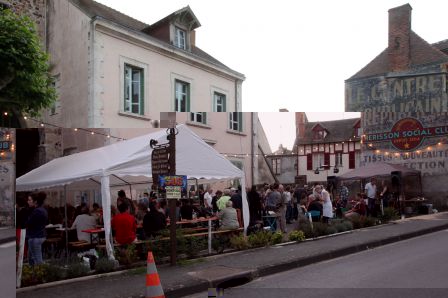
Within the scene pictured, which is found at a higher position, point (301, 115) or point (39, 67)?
point (39, 67)

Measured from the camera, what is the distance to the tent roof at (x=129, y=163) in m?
9.45

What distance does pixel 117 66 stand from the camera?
1794 centimetres

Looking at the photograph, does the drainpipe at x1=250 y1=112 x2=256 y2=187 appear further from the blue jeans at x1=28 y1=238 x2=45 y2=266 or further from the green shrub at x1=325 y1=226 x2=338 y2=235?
the blue jeans at x1=28 y1=238 x2=45 y2=266

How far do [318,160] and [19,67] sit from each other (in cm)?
1118

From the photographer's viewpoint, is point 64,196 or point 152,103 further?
point 152,103

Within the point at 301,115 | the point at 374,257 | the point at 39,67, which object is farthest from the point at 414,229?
the point at 39,67

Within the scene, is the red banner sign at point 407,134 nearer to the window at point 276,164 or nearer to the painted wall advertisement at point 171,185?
the window at point 276,164

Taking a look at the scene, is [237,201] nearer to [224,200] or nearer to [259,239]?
[224,200]

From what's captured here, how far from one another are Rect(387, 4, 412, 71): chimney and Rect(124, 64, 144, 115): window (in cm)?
1345

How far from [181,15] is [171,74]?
108 inches

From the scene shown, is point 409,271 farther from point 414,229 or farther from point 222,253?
point 414,229

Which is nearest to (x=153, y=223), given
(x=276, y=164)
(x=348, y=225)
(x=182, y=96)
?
(x=276, y=164)

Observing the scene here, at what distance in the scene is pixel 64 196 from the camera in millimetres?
11523

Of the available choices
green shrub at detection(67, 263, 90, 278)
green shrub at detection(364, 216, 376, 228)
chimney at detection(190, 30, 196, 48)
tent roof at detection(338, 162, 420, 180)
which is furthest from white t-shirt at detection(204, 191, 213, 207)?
chimney at detection(190, 30, 196, 48)
